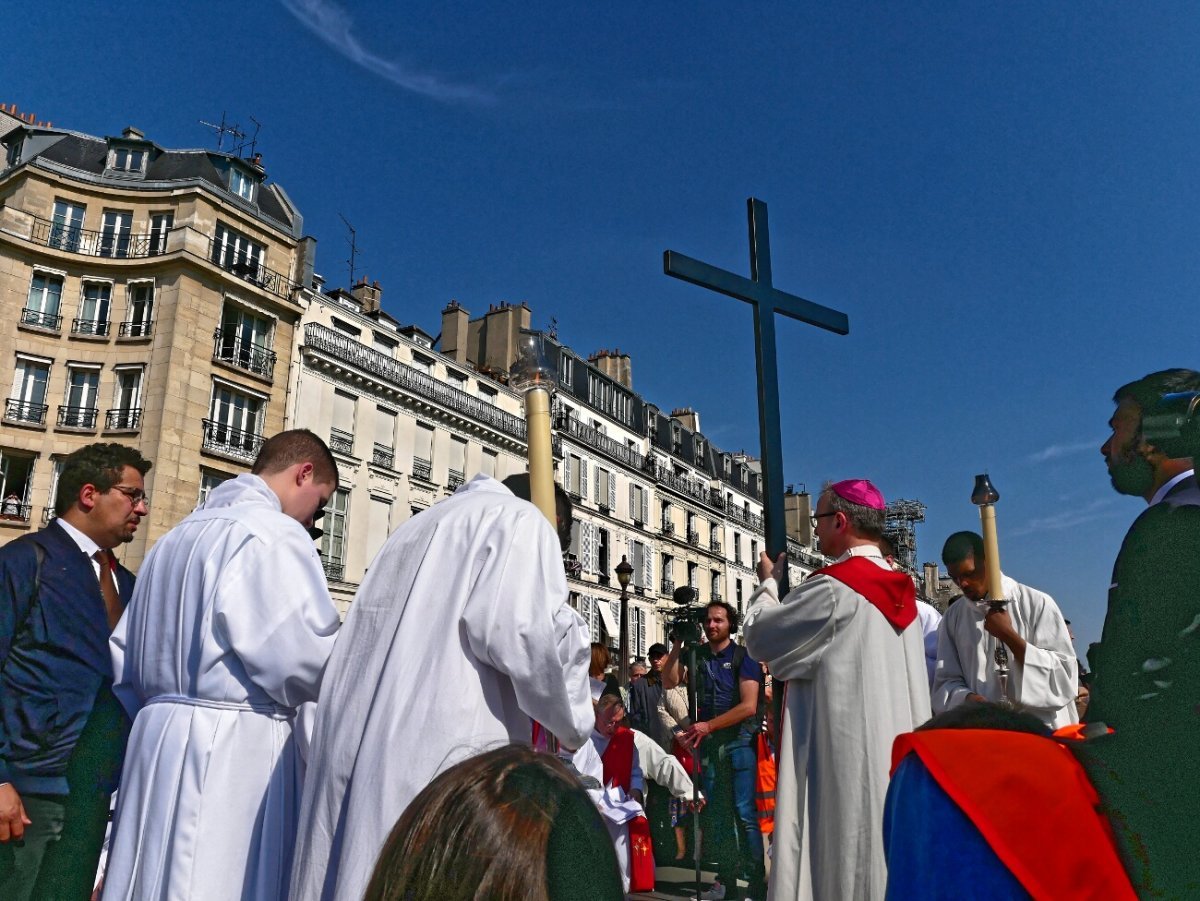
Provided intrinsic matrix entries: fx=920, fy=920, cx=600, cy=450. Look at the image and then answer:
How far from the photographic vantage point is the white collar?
194cm

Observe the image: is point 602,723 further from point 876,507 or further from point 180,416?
point 180,416

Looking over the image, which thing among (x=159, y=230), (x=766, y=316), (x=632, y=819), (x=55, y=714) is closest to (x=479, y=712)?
(x=55, y=714)

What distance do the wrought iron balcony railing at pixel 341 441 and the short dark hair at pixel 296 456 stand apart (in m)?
31.2

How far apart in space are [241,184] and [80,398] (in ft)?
33.6

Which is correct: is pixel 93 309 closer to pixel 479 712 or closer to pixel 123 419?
pixel 123 419

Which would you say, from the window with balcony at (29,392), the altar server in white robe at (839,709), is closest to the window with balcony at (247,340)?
the window with balcony at (29,392)

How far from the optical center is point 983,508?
3668mm

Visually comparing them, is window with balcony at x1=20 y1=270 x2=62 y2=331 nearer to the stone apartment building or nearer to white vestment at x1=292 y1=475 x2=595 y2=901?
the stone apartment building

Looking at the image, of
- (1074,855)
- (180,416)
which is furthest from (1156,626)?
(180,416)

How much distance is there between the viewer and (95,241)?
106ft

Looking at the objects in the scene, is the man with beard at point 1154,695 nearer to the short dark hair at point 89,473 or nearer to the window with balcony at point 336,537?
the short dark hair at point 89,473

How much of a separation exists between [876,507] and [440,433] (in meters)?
35.5

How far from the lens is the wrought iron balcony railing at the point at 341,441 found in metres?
34.4

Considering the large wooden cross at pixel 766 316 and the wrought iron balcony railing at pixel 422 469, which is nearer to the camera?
the large wooden cross at pixel 766 316
